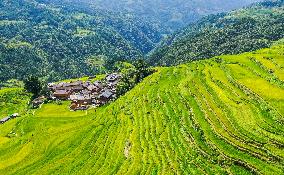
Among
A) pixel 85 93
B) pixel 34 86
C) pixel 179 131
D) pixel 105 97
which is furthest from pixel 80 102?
pixel 179 131

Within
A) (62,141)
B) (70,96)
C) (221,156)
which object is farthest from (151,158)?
(70,96)

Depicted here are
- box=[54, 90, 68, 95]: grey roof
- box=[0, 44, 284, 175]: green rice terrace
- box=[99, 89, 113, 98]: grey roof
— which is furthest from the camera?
box=[54, 90, 68, 95]: grey roof

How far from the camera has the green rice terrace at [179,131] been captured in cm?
5472

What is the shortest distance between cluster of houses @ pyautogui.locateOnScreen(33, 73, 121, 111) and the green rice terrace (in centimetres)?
2824

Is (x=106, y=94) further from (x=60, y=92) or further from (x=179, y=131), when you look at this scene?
(x=179, y=131)

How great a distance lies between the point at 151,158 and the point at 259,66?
4409cm

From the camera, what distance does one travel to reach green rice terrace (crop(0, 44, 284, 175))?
54.7 metres

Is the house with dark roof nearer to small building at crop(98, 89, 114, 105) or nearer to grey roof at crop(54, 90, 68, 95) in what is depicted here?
grey roof at crop(54, 90, 68, 95)

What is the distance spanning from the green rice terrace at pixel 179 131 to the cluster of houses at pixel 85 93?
92.6 feet

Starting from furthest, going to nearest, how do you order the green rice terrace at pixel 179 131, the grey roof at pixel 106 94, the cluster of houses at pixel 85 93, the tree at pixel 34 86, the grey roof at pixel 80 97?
the tree at pixel 34 86 < the grey roof at pixel 80 97 < the grey roof at pixel 106 94 < the cluster of houses at pixel 85 93 < the green rice terrace at pixel 179 131

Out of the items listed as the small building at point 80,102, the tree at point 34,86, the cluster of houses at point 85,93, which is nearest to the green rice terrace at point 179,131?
the small building at point 80,102

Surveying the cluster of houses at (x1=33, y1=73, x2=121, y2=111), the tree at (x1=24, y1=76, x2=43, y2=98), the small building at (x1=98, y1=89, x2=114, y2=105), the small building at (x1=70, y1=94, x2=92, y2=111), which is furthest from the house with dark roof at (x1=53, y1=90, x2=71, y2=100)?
the small building at (x1=98, y1=89, x2=114, y2=105)

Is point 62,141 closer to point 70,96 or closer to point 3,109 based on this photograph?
point 70,96

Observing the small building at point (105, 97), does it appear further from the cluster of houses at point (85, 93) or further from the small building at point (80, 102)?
the small building at point (80, 102)
